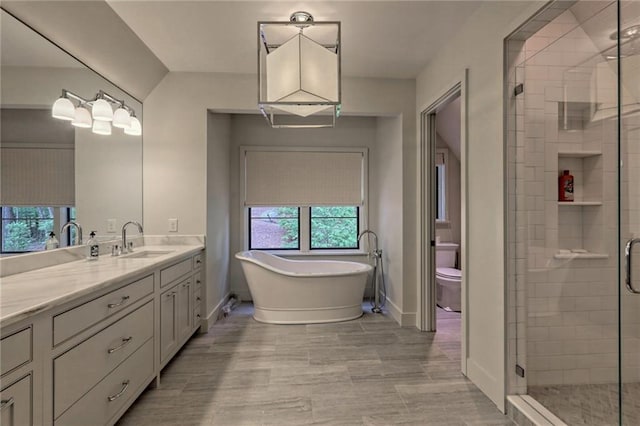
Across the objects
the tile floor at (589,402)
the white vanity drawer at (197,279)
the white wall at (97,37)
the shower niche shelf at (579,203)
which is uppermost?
the white wall at (97,37)

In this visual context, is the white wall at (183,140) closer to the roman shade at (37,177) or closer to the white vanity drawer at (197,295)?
the white vanity drawer at (197,295)

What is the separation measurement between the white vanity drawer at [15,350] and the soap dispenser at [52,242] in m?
1.10

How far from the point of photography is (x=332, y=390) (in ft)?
6.89

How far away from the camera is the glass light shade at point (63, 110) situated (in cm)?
201

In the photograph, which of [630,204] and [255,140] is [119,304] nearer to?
[630,204]

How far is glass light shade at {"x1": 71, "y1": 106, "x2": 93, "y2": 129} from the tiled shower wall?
286cm

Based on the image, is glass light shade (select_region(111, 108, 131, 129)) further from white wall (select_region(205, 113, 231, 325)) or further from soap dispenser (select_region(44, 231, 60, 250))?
soap dispenser (select_region(44, 231, 60, 250))

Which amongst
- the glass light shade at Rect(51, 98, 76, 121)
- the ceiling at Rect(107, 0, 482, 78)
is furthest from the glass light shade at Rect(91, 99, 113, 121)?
the ceiling at Rect(107, 0, 482, 78)

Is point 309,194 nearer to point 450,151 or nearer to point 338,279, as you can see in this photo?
point 338,279

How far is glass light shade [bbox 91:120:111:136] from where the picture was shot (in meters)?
2.40

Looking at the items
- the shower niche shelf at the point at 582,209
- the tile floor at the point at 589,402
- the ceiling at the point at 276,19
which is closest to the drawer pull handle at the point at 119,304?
the ceiling at the point at 276,19

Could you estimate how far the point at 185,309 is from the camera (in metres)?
2.68

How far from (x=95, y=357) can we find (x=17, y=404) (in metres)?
0.42

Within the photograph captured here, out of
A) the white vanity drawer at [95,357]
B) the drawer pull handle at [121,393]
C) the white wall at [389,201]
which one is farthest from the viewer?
the white wall at [389,201]
